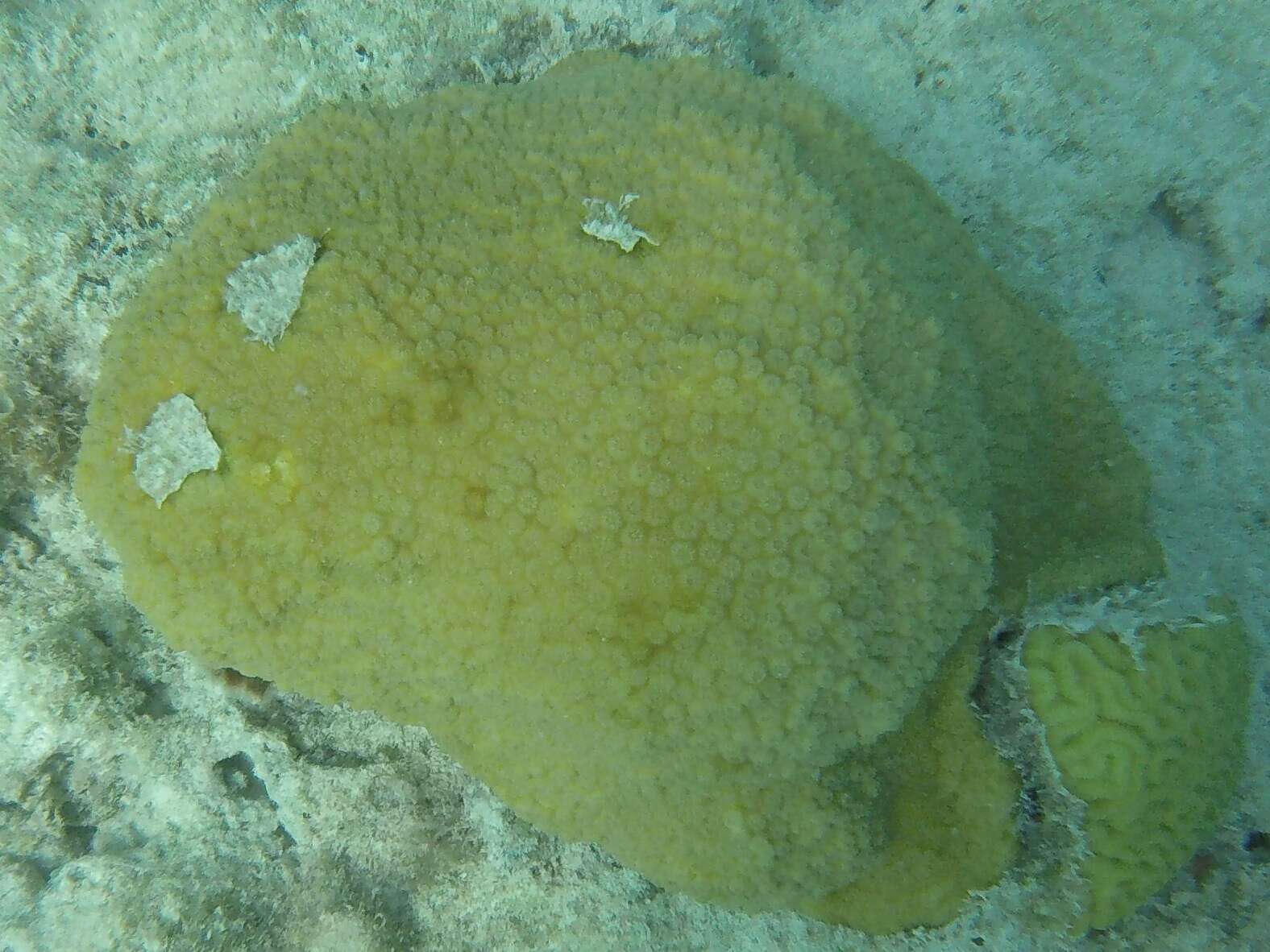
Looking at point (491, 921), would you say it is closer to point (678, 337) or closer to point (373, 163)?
point (678, 337)

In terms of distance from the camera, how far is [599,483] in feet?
8.73

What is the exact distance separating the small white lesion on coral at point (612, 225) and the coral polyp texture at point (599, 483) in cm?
3

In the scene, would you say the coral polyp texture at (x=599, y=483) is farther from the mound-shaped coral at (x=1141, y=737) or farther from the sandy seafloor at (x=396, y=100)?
the sandy seafloor at (x=396, y=100)

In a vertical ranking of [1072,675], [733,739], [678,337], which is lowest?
[733,739]

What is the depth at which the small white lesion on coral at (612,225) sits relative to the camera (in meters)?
2.85

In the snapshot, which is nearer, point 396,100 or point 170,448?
point 170,448

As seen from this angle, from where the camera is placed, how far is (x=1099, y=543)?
3.39 m

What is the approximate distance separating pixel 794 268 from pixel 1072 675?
194 cm

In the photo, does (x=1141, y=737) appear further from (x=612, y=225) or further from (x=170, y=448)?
(x=170, y=448)

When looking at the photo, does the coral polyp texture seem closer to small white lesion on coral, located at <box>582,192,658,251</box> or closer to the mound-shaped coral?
small white lesion on coral, located at <box>582,192,658,251</box>

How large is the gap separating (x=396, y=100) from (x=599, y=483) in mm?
2380

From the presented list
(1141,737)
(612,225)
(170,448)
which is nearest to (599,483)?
(612,225)

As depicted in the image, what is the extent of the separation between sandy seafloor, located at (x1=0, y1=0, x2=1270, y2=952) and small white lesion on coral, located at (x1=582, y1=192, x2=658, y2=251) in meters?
1.47

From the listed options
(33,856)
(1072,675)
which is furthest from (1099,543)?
(33,856)
